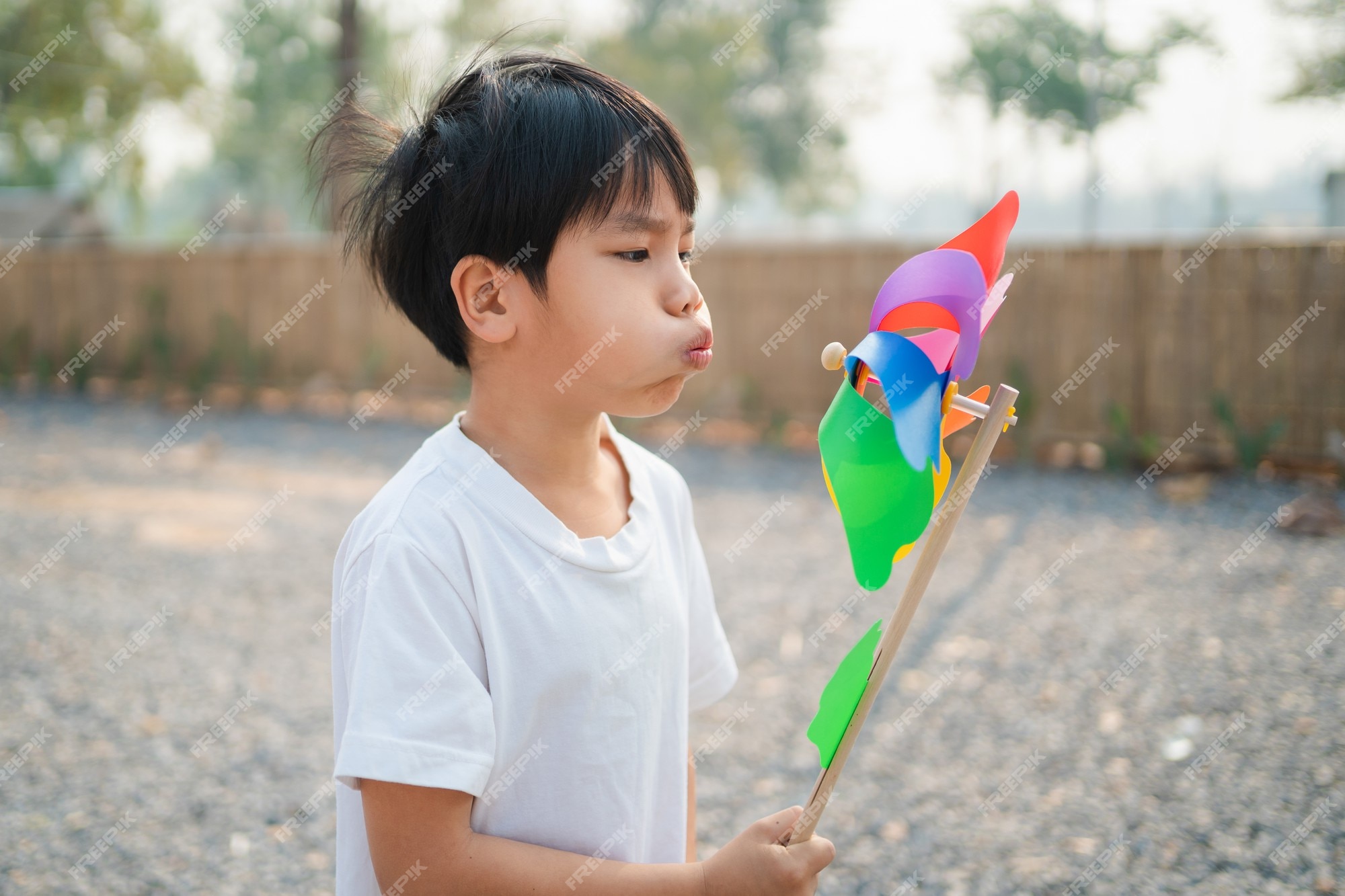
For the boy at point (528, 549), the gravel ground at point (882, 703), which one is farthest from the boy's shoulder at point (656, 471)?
the gravel ground at point (882, 703)

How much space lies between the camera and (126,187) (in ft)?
82.6

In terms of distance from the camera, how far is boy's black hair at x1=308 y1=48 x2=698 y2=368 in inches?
46.9

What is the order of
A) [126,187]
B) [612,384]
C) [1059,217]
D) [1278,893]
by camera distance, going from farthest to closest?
1. [126,187]
2. [1059,217]
3. [1278,893]
4. [612,384]

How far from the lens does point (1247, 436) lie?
7.11 m

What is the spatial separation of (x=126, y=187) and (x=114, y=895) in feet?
87.0

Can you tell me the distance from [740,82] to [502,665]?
143 ft

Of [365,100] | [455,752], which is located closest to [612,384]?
[455,752]

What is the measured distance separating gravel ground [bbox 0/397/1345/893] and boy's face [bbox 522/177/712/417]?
1890 millimetres

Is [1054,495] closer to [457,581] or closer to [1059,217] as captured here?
[457,581]

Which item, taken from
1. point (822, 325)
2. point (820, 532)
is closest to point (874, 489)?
point (820, 532)

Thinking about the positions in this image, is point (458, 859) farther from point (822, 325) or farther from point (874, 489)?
point (822, 325)

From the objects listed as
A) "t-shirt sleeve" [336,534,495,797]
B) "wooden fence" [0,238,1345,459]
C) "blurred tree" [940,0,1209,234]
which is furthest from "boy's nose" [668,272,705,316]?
"blurred tree" [940,0,1209,234]

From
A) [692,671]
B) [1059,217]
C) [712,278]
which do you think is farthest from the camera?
[1059,217]

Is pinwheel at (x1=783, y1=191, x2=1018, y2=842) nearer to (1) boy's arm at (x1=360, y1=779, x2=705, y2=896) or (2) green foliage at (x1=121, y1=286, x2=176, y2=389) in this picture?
(1) boy's arm at (x1=360, y1=779, x2=705, y2=896)
